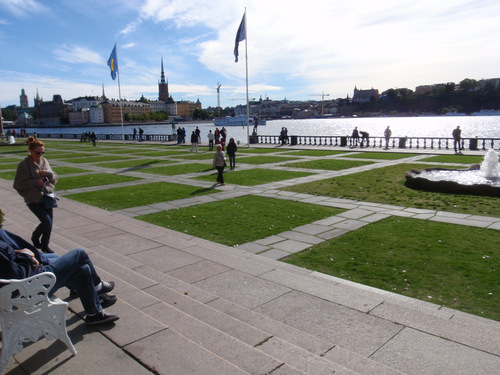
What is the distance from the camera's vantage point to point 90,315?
12.4 ft

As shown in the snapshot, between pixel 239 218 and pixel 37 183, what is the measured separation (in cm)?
440

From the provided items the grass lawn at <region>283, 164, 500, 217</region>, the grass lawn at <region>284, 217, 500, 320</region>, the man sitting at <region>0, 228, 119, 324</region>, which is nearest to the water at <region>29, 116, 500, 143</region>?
the grass lawn at <region>283, 164, 500, 217</region>

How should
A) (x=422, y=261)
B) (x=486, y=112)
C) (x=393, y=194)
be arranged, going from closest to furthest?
1. (x=422, y=261)
2. (x=393, y=194)
3. (x=486, y=112)

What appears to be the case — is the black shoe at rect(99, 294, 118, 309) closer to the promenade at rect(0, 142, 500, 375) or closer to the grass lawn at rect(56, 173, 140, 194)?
the promenade at rect(0, 142, 500, 375)

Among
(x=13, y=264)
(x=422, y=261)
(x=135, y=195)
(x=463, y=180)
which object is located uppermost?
(x=13, y=264)

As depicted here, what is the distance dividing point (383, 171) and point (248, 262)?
12.5 meters

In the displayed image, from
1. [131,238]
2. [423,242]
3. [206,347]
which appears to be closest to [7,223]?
[131,238]

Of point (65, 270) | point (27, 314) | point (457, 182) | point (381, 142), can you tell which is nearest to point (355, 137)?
point (381, 142)

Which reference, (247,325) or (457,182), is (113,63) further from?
(247,325)

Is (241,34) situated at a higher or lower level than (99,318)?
higher

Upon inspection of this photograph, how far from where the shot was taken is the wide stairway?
10.3 ft

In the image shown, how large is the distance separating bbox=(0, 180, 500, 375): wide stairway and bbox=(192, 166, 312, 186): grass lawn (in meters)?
8.68

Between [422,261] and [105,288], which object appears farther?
[422,261]

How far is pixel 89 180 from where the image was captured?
1608 centimetres
